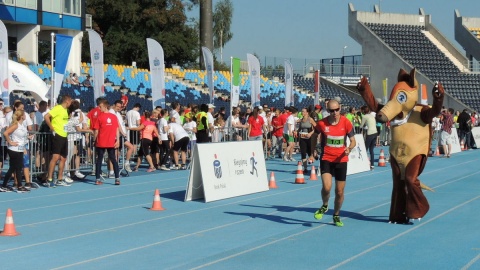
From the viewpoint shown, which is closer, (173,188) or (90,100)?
(173,188)

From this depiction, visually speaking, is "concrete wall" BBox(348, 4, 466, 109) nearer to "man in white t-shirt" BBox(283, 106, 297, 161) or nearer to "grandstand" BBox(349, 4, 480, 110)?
"grandstand" BBox(349, 4, 480, 110)

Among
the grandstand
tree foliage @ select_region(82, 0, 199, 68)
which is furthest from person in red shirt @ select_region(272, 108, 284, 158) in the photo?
tree foliage @ select_region(82, 0, 199, 68)

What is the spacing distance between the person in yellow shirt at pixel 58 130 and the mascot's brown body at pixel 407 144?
7350mm

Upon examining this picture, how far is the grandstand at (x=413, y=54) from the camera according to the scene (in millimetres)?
56375

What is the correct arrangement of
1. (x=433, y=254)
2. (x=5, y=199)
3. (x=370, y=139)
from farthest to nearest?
(x=370, y=139)
(x=5, y=199)
(x=433, y=254)

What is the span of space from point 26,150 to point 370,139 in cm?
1052

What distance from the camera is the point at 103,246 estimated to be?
429 inches

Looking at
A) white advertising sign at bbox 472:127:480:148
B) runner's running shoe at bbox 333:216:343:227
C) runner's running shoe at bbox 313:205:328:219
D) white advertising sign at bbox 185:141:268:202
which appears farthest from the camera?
white advertising sign at bbox 472:127:480:148

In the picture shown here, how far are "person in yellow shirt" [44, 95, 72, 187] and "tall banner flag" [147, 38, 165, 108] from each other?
5.92 m

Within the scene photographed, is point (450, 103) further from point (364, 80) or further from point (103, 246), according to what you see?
point (103, 246)

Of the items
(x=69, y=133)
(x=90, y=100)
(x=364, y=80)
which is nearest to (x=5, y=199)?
(x=69, y=133)

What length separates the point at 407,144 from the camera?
13273 millimetres

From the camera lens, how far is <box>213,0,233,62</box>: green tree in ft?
331

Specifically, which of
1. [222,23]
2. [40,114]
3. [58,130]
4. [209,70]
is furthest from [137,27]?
[58,130]
